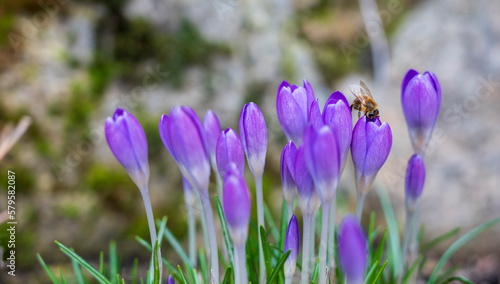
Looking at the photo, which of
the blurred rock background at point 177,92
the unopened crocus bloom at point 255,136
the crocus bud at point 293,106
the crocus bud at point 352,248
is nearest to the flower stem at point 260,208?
the unopened crocus bloom at point 255,136

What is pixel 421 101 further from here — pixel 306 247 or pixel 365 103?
pixel 306 247

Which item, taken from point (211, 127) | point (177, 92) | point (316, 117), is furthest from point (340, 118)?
point (177, 92)

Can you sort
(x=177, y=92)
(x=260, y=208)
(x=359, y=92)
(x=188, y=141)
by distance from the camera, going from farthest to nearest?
(x=177, y=92) → (x=359, y=92) → (x=260, y=208) → (x=188, y=141)

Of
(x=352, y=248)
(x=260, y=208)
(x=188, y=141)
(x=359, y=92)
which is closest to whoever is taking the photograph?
(x=352, y=248)

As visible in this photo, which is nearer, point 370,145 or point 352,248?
point 352,248

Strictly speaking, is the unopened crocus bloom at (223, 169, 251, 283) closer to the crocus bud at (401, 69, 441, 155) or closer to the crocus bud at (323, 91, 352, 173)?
the crocus bud at (323, 91, 352, 173)

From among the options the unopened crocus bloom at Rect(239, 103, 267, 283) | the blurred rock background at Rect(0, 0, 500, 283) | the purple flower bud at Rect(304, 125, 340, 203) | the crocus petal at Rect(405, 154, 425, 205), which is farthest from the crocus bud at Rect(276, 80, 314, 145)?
the blurred rock background at Rect(0, 0, 500, 283)

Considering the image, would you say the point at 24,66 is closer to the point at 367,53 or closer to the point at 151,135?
the point at 151,135

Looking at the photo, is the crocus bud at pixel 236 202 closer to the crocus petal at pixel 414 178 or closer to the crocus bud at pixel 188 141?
the crocus bud at pixel 188 141
